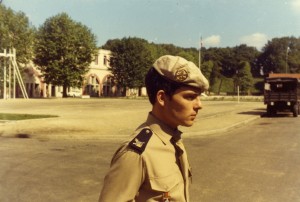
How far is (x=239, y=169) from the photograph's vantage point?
8.27 m

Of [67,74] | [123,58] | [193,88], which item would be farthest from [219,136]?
[123,58]

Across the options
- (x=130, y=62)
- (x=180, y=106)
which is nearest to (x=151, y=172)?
(x=180, y=106)

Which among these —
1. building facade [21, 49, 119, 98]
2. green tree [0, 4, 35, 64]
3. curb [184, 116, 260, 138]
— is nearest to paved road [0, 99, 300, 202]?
curb [184, 116, 260, 138]

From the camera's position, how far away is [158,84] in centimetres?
187

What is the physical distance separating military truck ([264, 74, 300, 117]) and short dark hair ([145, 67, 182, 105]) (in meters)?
24.8

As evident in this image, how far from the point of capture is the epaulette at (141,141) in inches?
64.5

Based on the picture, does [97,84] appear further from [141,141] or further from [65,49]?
[141,141]

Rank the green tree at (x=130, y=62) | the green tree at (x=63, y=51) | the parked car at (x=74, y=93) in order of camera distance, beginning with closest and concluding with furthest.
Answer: the green tree at (x=63, y=51) → the green tree at (x=130, y=62) → the parked car at (x=74, y=93)

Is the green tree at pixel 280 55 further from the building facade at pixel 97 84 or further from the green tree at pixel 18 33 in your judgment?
the green tree at pixel 18 33

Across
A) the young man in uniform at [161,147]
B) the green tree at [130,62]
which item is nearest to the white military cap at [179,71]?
the young man in uniform at [161,147]

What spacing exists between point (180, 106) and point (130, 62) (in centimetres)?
6557

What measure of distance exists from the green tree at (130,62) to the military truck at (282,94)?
40553 millimetres

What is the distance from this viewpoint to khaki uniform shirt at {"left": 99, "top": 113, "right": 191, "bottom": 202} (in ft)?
5.27

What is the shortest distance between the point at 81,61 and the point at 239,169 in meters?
49.5
